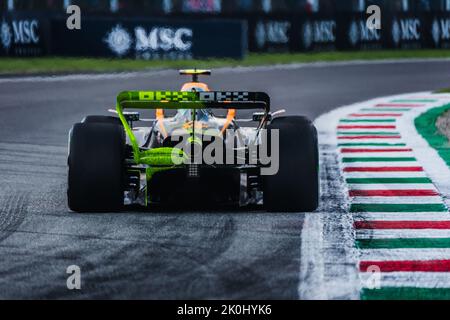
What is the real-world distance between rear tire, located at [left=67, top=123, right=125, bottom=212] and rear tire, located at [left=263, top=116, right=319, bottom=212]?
1169mm

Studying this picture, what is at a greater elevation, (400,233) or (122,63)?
(400,233)

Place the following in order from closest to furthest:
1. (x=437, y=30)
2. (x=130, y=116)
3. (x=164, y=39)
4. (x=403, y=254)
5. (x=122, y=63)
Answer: (x=403, y=254), (x=130, y=116), (x=122, y=63), (x=164, y=39), (x=437, y=30)

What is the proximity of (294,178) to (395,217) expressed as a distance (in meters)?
0.87

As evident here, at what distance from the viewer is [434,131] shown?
16234 millimetres

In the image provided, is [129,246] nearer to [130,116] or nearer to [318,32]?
[130,116]

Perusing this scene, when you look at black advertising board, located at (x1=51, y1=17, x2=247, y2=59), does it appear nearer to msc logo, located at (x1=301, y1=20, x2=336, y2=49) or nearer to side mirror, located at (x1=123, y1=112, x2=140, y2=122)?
msc logo, located at (x1=301, y1=20, x2=336, y2=49)

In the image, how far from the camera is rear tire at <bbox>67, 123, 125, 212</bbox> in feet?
30.6

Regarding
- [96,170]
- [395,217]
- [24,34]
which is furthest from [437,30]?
[96,170]

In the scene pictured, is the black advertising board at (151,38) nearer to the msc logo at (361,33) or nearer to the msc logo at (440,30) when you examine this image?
the msc logo at (361,33)

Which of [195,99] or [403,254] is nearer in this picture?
[403,254]

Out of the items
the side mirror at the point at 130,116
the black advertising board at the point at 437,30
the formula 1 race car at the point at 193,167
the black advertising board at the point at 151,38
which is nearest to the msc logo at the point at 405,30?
the black advertising board at the point at 437,30

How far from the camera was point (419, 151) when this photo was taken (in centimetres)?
1395

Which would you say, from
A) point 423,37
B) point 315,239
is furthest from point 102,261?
point 423,37

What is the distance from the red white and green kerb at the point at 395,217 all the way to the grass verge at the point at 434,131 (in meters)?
0.37
